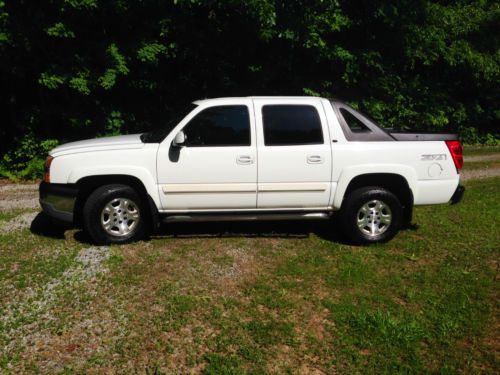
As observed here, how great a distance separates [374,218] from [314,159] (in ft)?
3.60

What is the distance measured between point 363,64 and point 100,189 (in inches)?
353

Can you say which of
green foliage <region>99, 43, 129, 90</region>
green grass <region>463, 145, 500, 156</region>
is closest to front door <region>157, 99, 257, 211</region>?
green foliage <region>99, 43, 129, 90</region>

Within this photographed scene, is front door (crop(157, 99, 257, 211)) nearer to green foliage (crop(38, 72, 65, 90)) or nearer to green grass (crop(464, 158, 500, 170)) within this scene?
green foliage (crop(38, 72, 65, 90))

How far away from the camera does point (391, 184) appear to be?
6094 millimetres

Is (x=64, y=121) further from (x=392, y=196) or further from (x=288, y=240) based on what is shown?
(x=392, y=196)

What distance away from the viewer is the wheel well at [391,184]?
19.5 ft

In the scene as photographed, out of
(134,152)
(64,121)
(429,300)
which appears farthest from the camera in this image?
(64,121)

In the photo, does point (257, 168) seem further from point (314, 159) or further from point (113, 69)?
point (113, 69)

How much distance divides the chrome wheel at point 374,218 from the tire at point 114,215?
2.65m

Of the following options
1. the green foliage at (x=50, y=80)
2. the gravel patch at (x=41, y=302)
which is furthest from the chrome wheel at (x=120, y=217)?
the green foliage at (x=50, y=80)

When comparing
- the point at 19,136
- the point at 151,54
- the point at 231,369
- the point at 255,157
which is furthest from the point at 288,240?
the point at 19,136

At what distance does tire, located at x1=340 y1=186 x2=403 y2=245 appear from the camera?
592 centimetres

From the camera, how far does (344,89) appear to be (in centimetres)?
1291

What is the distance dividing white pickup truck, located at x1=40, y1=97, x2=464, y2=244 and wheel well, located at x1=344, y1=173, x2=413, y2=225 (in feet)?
0.06
